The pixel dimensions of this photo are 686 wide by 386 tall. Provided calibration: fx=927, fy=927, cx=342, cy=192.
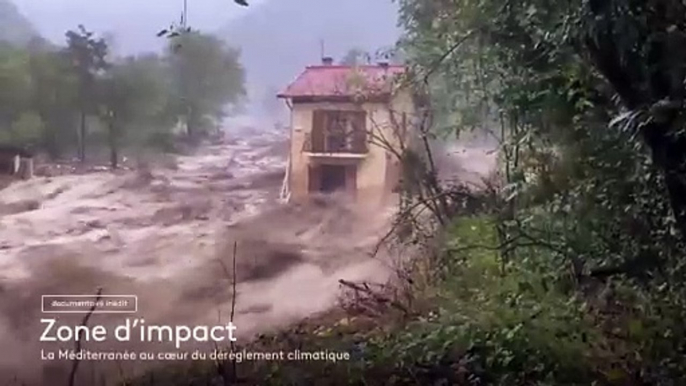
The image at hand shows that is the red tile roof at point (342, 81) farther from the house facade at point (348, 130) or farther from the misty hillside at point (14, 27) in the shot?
the misty hillside at point (14, 27)

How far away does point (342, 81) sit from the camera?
81.0 inches

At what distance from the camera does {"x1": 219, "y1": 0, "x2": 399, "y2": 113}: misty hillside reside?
201cm

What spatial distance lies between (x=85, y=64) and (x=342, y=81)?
1.83ft

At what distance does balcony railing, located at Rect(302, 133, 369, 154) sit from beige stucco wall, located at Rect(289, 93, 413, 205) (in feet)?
0.04

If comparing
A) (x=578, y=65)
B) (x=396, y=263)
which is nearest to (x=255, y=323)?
(x=396, y=263)

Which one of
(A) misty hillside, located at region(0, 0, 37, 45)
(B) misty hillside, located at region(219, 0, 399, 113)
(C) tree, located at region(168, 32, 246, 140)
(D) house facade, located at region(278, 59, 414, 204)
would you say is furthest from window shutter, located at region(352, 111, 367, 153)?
(A) misty hillside, located at region(0, 0, 37, 45)

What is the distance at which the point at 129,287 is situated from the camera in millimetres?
1943

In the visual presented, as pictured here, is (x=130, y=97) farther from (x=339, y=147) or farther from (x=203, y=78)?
(x=339, y=147)

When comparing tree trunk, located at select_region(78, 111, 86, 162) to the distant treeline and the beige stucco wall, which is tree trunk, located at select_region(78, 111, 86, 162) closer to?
the distant treeline

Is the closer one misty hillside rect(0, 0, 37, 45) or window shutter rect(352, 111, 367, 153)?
misty hillside rect(0, 0, 37, 45)

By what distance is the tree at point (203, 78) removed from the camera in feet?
6.60

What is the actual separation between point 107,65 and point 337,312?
0.74 meters

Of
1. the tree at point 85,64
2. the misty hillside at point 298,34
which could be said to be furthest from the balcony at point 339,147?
the tree at point 85,64

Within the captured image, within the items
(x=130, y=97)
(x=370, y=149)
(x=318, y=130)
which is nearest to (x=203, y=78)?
(x=130, y=97)
